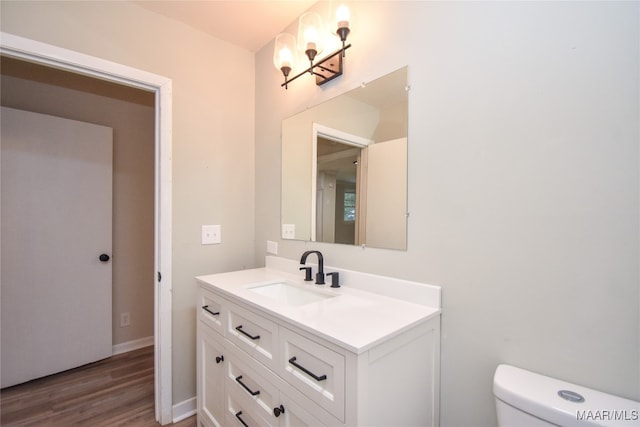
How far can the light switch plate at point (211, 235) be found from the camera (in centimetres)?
189

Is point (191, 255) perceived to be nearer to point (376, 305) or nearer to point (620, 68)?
point (376, 305)

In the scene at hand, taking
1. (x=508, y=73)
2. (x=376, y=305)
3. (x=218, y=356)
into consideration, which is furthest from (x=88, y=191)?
(x=508, y=73)

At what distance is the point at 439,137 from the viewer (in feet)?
3.59

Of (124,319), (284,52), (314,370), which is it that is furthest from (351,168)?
(124,319)

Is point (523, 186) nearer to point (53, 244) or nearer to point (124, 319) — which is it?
point (53, 244)

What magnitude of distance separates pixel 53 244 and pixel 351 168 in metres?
2.39

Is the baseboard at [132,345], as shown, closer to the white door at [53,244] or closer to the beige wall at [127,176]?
the beige wall at [127,176]

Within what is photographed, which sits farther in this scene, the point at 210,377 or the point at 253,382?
the point at 210,377

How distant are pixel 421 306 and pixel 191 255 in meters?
1.43

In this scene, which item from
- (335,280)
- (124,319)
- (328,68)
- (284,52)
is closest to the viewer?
(335,280)

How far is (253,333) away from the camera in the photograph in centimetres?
116

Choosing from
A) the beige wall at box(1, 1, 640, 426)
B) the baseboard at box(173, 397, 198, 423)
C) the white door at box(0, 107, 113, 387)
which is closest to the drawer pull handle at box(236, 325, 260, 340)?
the beige wall at box(1, 1, 640, 426)

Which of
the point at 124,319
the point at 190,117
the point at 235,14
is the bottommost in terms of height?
the point at 124,319

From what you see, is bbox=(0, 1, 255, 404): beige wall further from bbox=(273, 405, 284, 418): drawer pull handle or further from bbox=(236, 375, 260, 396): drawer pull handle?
bbox=(273, 405, 284, 418): drawer pull handle
